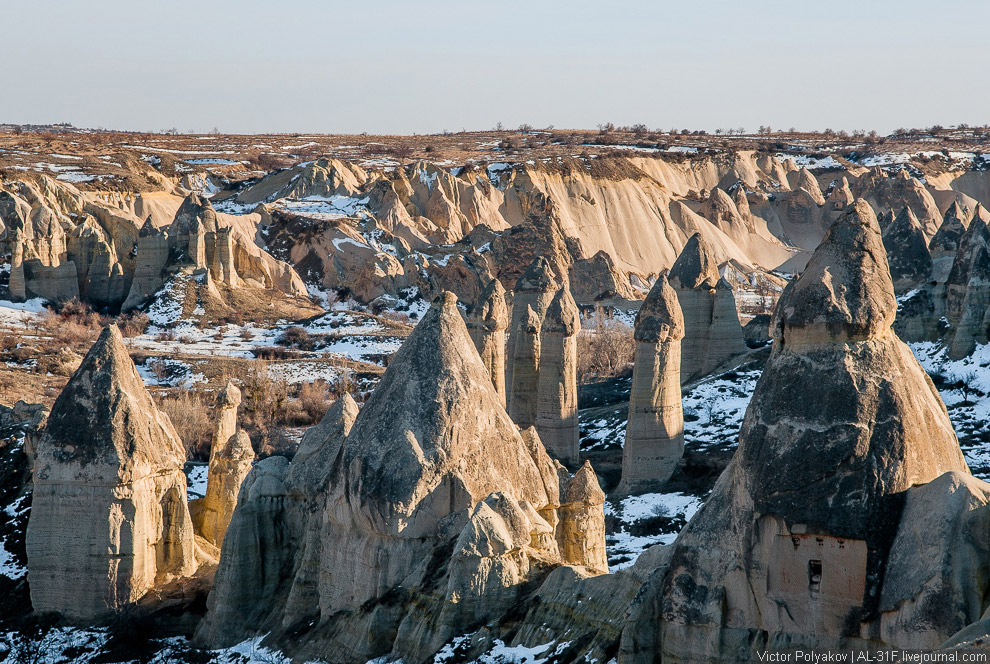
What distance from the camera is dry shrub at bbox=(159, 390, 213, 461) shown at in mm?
22828

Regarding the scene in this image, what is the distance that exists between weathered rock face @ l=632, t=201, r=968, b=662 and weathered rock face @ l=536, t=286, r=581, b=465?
14615 mm

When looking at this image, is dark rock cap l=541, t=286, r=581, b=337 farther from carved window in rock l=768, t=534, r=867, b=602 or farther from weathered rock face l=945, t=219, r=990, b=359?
carved window in rock l=768, t=534, r=867, b=602

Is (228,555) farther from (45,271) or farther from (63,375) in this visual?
(45,271)

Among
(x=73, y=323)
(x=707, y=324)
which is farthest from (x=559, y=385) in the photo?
(x=73, y=323)

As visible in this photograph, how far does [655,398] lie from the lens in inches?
814

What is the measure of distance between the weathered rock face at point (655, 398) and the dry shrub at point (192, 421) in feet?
28.9

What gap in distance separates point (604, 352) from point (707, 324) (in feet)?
31.8

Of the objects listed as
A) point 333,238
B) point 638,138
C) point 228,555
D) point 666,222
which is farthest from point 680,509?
point 638,138

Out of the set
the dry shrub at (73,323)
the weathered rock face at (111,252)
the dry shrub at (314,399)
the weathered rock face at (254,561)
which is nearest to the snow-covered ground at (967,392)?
the weathered rock face at (254,561)

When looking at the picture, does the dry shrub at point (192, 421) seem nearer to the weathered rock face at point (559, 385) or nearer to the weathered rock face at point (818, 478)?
the weathered rock face at point (559, 385)

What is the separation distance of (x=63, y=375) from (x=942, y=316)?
23204 mm

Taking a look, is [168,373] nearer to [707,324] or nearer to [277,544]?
[707,324]

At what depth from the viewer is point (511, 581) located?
8.90 m

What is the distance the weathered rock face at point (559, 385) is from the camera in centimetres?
2205
